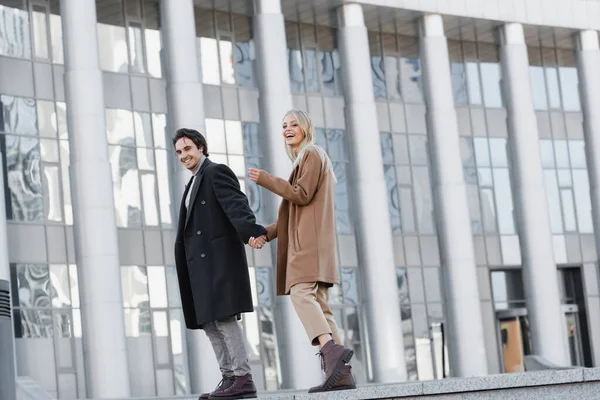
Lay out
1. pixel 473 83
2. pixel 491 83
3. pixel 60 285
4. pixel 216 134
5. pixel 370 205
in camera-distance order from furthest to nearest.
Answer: pixel 491 83, pixel 473 83, pixel 370 205, pixel 216 134, pixel 60 285

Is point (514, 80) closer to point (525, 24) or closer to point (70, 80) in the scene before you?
point (525, 24)

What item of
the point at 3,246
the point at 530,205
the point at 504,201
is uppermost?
the point at 504,201

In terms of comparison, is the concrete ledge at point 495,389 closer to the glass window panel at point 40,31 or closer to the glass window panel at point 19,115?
the glass window panel at point 19,115

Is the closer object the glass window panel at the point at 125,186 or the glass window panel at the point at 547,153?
the glass window panel at the point at 125,186

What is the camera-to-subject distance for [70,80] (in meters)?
28.5

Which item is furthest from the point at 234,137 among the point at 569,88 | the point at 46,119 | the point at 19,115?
the point at 569,88

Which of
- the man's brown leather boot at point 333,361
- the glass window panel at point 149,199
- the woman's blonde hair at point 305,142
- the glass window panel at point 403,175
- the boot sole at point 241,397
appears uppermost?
the glass window panel at point 403,175

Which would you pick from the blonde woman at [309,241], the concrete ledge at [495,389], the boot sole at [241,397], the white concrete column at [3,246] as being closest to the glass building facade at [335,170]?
the white concrete column at [3,246]

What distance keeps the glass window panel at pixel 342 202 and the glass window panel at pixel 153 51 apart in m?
5.95

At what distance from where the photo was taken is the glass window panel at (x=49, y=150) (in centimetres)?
2930

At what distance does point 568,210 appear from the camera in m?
39.1

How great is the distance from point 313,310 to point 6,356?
2.27 meters

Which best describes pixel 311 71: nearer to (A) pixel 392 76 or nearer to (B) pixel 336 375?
(A) pixel 392 76

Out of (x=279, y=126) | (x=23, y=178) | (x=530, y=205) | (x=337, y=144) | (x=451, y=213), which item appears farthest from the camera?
(x=530, y=205)
